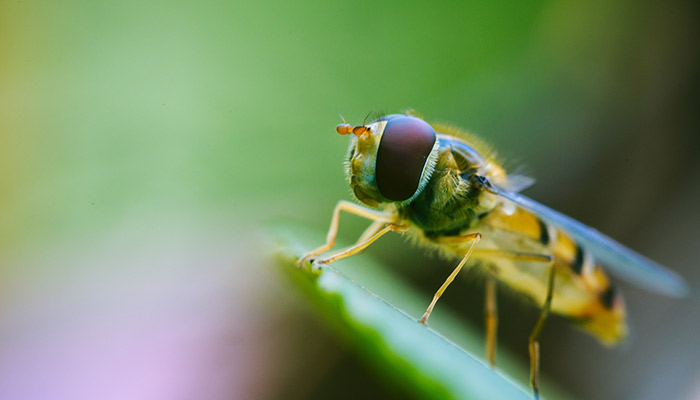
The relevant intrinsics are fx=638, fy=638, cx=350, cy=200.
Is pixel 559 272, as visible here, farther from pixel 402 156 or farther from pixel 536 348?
pixel 402 156

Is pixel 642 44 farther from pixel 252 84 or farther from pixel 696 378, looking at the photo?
pixel 252 84

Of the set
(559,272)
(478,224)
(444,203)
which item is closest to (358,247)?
(444,203)

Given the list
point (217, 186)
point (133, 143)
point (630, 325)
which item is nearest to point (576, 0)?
point (630, 325)

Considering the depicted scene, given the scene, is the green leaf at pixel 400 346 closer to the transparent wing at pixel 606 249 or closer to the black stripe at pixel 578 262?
the transparent wing at pixel 606 249

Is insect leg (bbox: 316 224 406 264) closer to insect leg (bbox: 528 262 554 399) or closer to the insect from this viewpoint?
the insect

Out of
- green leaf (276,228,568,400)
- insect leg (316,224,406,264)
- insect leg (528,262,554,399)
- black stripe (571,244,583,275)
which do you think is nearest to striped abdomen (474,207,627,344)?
black stripe (571,244,583,275)

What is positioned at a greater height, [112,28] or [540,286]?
[112,28]
